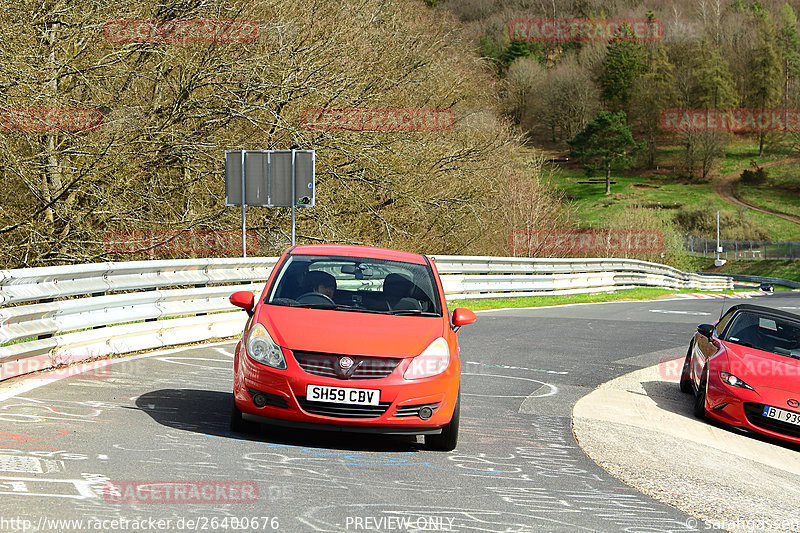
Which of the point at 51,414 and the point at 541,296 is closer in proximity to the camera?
the point at 51,414

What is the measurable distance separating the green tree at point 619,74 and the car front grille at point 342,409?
138 meters

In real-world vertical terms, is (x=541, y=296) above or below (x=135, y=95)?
below

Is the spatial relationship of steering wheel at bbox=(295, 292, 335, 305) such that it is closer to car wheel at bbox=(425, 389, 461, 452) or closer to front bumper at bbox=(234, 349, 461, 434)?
front bumper at bbox=(234, 349, 461, 434)

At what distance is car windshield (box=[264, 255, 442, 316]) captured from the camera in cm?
740

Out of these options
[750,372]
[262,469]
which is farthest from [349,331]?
[750,372]

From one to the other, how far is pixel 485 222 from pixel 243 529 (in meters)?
25.7

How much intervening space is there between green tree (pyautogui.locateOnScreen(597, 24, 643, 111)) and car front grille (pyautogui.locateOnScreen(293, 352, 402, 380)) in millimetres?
138282

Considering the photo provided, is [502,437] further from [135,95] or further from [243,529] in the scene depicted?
[135,95]

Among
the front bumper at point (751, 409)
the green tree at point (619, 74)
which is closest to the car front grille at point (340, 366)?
the front bumper at point (751, 409)

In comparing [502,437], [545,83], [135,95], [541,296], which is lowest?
[541,296]

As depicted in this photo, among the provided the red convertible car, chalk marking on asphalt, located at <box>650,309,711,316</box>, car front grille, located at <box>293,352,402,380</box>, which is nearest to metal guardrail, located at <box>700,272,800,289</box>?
chalk marking on asphalt, located at <box>650,309,711,316</box>

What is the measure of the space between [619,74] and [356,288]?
458 ft

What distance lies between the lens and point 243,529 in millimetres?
4352

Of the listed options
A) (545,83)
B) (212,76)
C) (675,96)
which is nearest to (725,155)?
(675,96)
